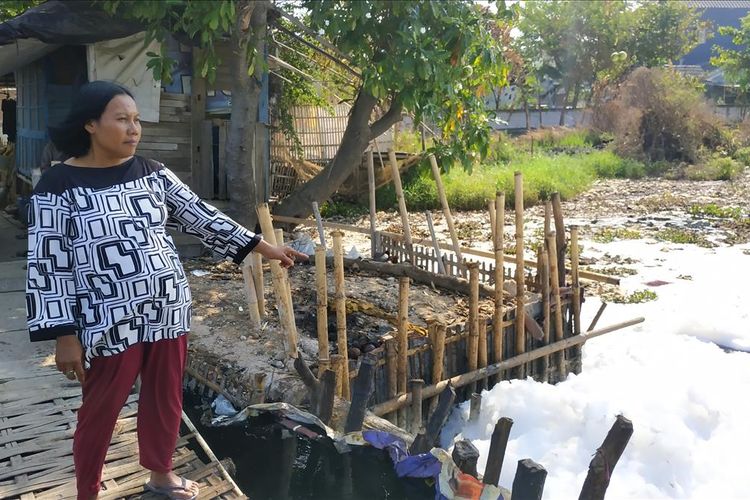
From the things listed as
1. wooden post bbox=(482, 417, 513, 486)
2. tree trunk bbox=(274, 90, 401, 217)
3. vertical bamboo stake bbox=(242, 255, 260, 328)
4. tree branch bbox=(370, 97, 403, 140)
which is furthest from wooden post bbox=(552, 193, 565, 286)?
wooden post bbox=(482, 417, 513, 486)

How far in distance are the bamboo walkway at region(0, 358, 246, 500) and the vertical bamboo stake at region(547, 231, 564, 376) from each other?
312 cm

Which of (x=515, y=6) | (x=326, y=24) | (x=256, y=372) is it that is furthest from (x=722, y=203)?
(x=256, y=372)

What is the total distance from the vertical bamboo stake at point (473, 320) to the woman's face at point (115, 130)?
289 centimetres

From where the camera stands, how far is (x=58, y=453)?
3148 mm

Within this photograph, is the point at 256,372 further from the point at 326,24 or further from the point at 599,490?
the point at 326,24

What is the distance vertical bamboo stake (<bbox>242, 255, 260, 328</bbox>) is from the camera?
5.07 m

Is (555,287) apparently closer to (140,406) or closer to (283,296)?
(283,296)

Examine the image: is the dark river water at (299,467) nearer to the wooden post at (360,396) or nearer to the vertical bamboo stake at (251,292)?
the wooden post at (360,396)

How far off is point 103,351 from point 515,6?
17.3 feet

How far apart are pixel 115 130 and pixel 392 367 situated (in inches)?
102

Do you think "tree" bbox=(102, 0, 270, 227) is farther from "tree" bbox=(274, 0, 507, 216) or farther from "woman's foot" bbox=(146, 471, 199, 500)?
"woman's foot" bbox=(146, 471, 199, 500)

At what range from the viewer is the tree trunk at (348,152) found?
7.64 meters

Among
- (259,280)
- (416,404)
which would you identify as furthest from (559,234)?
(259,280)

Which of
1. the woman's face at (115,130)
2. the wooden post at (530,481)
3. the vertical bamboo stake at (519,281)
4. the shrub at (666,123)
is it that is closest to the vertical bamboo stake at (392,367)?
the vertical bamboo stake at (519,281)
